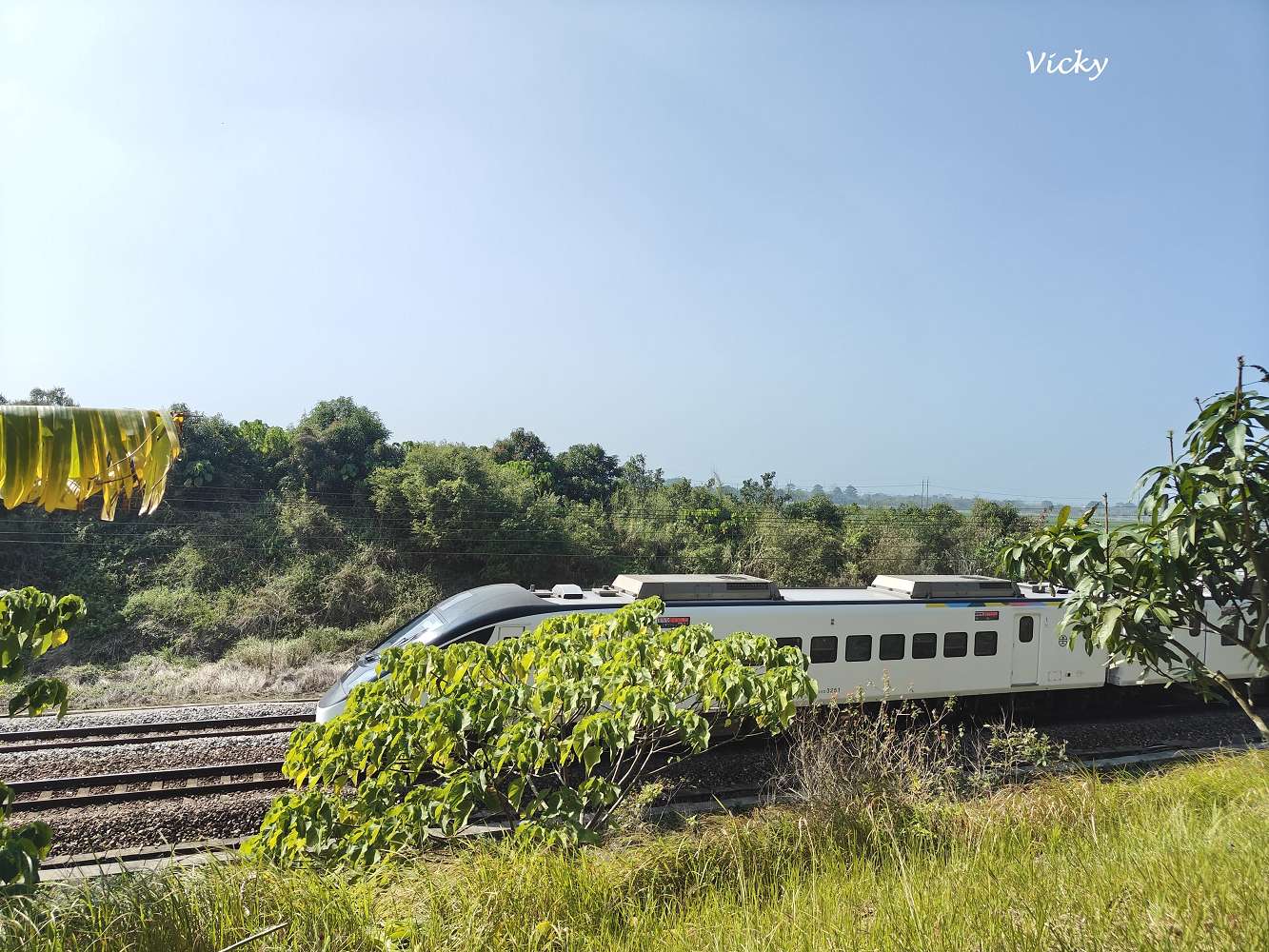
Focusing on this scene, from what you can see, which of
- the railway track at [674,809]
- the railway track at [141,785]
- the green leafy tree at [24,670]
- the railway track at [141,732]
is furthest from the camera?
the railway track at [141,732]

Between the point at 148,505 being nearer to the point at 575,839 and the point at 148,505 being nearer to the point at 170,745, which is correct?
Answer: the point at 575,839

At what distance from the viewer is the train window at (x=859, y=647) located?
35.0 ft

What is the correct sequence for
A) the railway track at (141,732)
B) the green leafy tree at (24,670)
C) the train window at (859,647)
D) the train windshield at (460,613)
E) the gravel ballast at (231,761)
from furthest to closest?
the train window at (859,647), the railway track at (141,732), the train windshield at (460,613), the gravel ballast at (231,761), the green leafy tree at (24,670)

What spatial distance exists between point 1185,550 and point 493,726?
469 centimetres

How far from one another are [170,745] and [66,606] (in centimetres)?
738

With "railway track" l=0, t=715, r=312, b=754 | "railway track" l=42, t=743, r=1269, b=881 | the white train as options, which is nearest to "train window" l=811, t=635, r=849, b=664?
the white train

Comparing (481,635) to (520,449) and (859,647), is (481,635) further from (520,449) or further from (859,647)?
(520,449)

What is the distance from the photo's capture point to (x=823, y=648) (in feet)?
34.4

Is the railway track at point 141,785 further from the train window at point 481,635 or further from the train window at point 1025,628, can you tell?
the train window at point 1025,628

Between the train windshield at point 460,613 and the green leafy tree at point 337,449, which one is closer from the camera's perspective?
the train windshield at point 460,613

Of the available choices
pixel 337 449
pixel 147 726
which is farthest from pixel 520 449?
pixel 147 726

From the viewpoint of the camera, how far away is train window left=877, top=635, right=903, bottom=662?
10836 mm

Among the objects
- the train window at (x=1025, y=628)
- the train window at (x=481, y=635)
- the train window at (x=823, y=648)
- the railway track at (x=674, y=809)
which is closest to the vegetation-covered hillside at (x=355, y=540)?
the train window at (x=1025, y=628)

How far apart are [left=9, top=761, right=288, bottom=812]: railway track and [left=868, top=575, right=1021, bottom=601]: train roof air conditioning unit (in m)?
8.70
